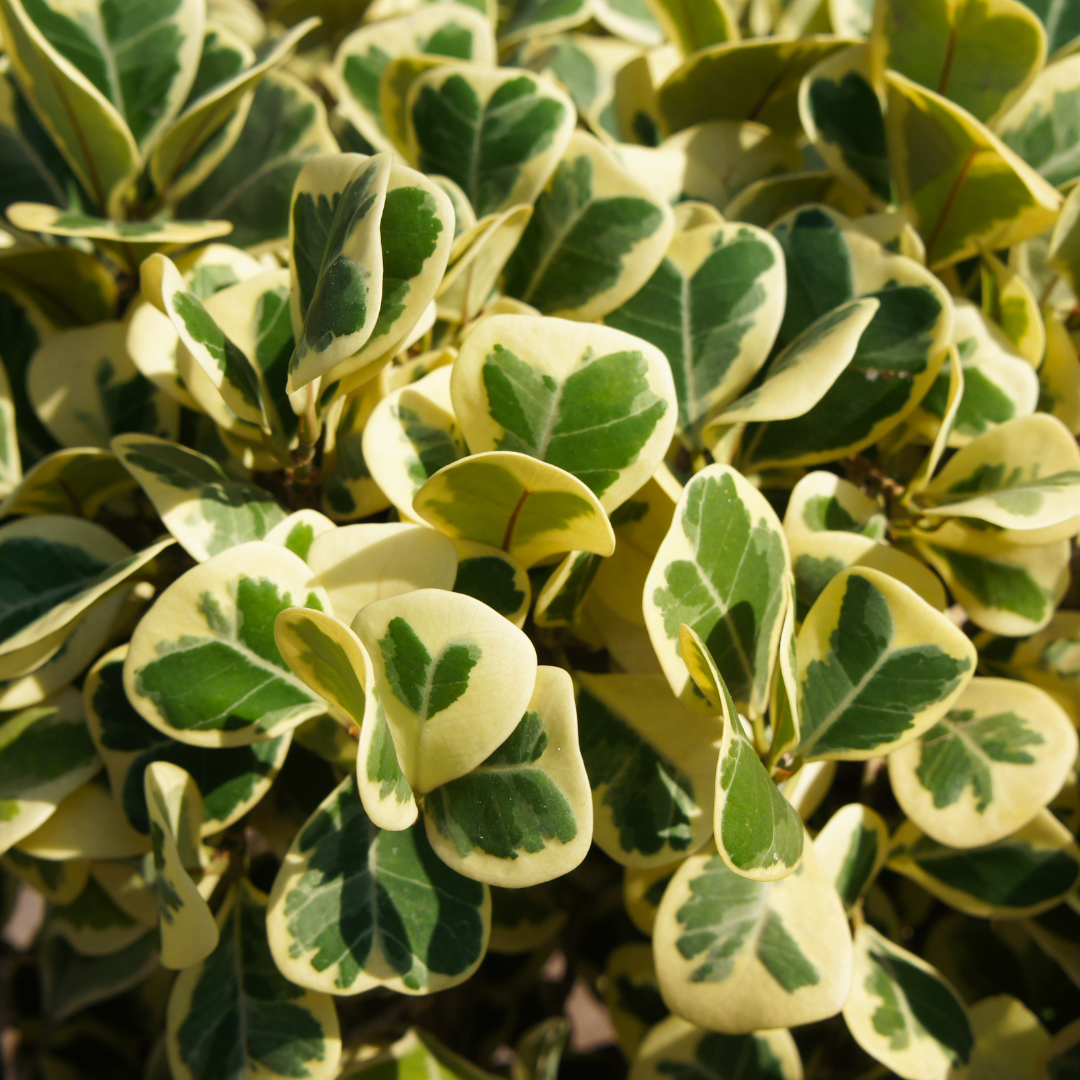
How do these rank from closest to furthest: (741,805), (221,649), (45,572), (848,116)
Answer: (741,805) → (221,649) → (45,572) → (848,116)

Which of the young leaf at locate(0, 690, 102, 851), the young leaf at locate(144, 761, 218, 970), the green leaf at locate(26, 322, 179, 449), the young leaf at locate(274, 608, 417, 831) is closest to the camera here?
the young leaf at locate(274, 608, 417, 831)

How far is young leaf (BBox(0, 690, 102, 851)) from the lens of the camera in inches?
26.1

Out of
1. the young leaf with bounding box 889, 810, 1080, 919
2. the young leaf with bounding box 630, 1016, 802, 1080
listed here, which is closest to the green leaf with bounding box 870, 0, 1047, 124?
the young leaf with bounding box 889, 810, 1080, 919

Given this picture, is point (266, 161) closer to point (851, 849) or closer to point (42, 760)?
point (42, 760)

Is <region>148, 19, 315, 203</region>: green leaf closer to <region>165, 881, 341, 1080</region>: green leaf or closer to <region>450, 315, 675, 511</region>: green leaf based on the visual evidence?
<region>450, 315, 675, 511</region>: green leaf

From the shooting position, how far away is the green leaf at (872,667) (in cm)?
57

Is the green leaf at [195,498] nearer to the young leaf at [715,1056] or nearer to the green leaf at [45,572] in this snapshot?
the green leaf at [45,572]

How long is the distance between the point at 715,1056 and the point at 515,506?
2.03ft

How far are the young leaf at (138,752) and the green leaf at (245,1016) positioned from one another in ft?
0.34

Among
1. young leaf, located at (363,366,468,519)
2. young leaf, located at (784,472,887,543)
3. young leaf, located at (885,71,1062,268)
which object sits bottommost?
young leaf, located at (784,472,887,543)

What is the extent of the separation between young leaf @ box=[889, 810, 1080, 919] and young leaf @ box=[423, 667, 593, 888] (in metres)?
0.43

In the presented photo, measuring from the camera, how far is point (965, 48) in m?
0.75

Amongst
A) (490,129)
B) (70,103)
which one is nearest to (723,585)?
(490,129)

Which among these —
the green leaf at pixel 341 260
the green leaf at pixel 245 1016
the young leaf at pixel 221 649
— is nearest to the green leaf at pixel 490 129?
the green leaf at pixel 341 260
